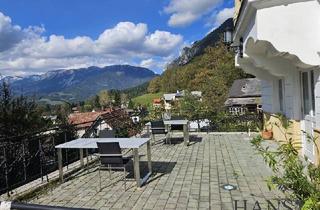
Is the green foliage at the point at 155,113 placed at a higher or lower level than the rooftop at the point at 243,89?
lower

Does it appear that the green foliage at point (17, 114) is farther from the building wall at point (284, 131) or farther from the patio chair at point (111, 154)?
the building wall at point (284, 131)

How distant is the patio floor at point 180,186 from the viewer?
5371 mm

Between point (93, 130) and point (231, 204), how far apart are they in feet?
20.3

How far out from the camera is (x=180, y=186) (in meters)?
6.24

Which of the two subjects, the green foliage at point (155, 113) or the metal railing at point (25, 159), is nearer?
the metal railing at point (25, 159)

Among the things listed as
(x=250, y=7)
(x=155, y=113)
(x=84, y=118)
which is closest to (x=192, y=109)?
(x=155, y=113)

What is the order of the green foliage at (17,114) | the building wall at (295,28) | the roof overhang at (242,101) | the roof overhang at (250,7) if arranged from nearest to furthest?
the building wall at (295,28) → the roof overhang at (250,7) → the green foliage at (17,114) → the roof overhang at (242,101)

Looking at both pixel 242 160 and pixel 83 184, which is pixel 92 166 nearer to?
pixel 83 184

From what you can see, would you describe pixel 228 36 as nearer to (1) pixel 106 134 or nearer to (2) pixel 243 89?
(1) pixel 106 134

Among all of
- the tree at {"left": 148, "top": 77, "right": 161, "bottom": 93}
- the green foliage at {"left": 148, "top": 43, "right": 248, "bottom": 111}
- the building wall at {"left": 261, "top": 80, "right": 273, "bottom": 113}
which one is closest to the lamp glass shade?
the building wall at {"left": 261, "top": 80, "right": 273, "bottom": 113}

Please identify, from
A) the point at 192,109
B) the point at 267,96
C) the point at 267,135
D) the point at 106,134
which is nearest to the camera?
the point at 106,134

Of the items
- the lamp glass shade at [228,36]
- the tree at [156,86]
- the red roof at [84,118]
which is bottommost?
the red roof at [84,118]

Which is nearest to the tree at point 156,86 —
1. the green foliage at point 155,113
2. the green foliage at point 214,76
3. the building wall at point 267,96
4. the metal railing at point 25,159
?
the green foliage at point 214,76

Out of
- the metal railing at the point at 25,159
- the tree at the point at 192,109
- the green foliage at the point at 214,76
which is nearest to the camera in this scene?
the metal railing at the point at 25,159
